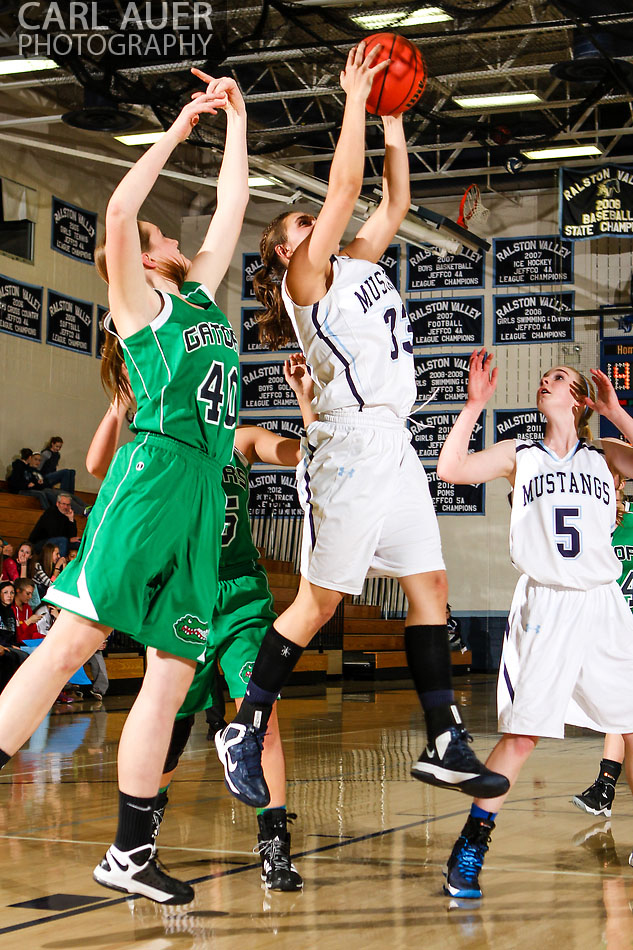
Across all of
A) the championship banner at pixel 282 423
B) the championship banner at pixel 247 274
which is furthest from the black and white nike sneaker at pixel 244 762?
the championship banner at pixel 247 274

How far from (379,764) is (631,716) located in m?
2.67

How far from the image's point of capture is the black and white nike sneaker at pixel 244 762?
2.93 m

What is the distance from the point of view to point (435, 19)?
39.2 ft

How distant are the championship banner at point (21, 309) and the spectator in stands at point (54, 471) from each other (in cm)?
149

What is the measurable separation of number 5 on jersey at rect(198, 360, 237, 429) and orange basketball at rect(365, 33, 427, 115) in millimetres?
1025

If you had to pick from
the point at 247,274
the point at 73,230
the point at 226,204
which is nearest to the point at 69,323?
the point at 73,230

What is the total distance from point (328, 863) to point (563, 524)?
4.18 feet

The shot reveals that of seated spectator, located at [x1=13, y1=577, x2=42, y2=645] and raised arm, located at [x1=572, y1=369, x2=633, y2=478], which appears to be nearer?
raised arm, located at [x1=572, y1=369, x2=633, y2=478]

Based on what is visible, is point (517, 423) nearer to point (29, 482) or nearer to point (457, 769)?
point (29, 482)

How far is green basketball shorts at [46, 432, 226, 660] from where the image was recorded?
2.68 m

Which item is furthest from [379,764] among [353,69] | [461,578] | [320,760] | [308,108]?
[461,578]

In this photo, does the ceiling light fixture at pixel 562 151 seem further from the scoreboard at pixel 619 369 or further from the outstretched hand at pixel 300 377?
the outstretched hand at pixel 300 377

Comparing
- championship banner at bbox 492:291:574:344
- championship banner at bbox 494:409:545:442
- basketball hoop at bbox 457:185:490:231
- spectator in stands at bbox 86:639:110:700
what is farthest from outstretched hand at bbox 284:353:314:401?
championship banner at bbox 492:291:574:344

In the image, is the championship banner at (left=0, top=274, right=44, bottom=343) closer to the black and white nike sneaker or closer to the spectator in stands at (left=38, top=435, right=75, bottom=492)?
the spectator in stands at (left=38, top=435, right=75, bottom=492)
